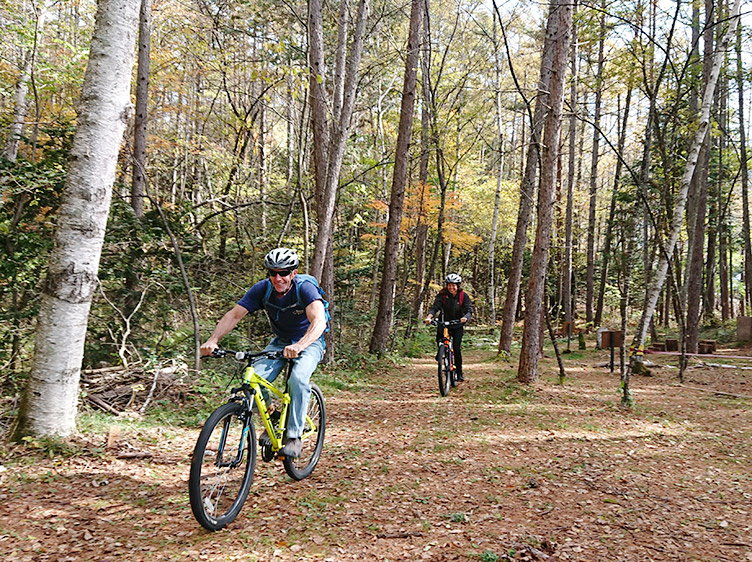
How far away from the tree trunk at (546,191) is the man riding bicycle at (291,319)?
19.4 ft

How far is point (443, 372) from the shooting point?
866cm

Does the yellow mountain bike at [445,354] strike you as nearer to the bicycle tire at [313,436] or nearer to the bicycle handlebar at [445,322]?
the bicycle handlebar at [445,322]

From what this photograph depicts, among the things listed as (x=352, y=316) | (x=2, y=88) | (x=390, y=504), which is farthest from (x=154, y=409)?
(x=2, y=88)

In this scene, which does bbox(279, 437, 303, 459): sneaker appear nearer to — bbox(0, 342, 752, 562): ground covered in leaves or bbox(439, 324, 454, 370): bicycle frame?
bbox(0, 342, 752, 562): ground covered in leaves

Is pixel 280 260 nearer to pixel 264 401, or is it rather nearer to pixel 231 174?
pixel 264 401

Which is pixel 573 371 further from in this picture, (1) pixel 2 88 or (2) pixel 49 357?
(1) pixel 2 88

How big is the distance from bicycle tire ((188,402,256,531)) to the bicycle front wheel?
16.4 ft

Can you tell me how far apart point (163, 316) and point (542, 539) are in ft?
21.7

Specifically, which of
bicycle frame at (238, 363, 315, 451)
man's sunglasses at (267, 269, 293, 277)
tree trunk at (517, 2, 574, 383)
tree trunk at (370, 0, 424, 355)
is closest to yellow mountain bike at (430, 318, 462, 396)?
tree trunk at (517, 2, 574, 383)

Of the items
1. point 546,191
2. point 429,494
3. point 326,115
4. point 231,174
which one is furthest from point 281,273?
point 231,174

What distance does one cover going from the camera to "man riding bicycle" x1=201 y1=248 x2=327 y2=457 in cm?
407

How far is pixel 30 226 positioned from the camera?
700 centimetres

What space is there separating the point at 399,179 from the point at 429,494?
930 cm

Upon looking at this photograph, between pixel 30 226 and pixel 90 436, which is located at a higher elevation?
pixel 30 226
